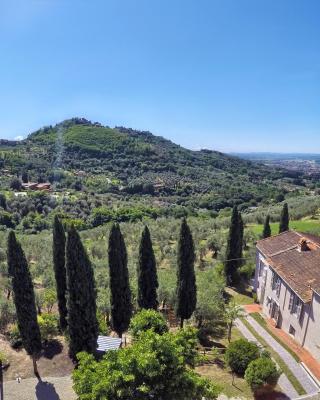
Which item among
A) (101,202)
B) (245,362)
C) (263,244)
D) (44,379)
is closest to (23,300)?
(44,379)

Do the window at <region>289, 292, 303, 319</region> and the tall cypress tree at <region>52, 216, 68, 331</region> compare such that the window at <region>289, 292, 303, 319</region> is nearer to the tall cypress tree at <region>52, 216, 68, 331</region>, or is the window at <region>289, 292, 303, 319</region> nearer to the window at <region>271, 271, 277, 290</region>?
the window at <region>271, 271, 277, 290</region>

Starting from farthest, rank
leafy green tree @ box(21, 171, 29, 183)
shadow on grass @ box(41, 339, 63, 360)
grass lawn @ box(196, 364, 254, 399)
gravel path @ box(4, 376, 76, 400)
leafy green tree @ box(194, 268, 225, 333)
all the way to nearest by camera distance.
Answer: leafy green tree @ box(21, 171, 29, 183) → leafy green tree @ box(194, 268, 225, 333) → shadow on grass @ box(41, 339, 63, 360) → gravel path @ box(4, 376, 76, 400) → grass lawn @ box(196, 364, 254, 399)

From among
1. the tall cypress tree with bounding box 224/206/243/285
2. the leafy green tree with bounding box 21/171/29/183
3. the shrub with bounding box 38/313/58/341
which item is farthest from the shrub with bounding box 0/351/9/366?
the leafy green tree with bounding box 21/171/29/183

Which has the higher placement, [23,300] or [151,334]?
[151,334]

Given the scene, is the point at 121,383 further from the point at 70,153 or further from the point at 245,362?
the point at 70,153

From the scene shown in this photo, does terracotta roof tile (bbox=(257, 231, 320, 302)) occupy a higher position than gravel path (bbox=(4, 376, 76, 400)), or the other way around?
terracotta roof tile (bbox=(257, 231, 320, 302))

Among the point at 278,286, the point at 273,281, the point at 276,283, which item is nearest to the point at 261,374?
the point at 278,286
